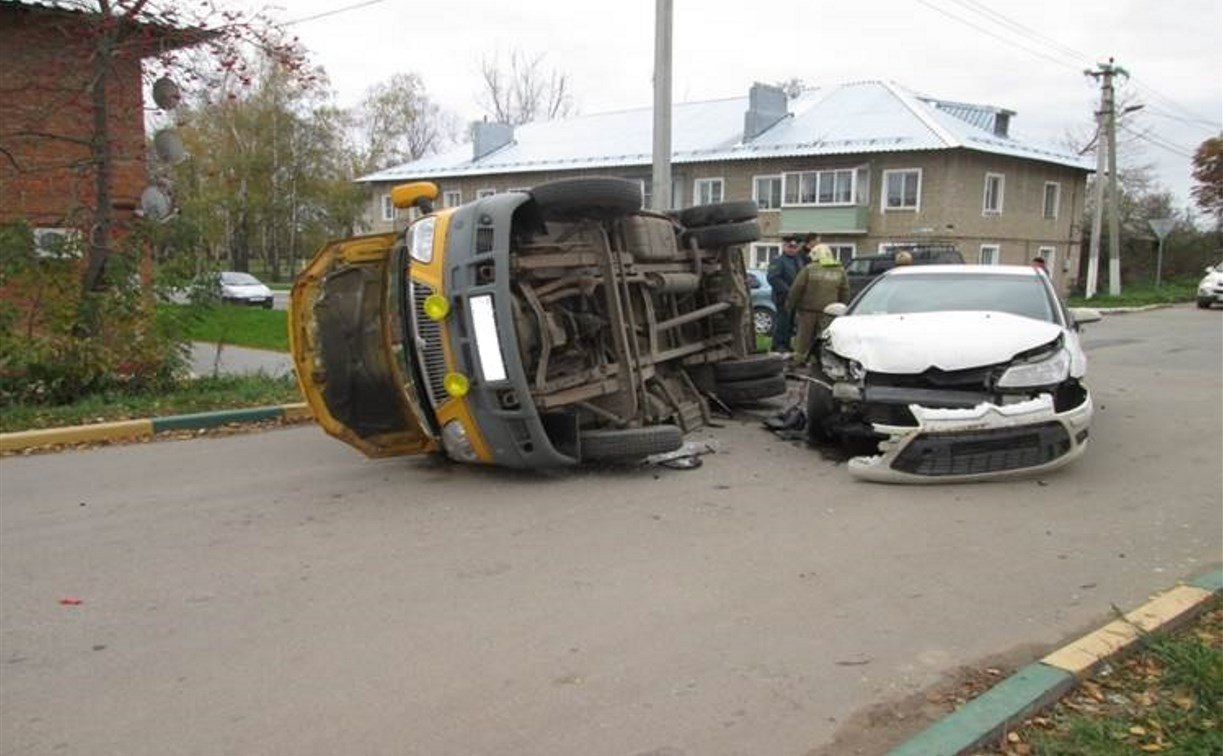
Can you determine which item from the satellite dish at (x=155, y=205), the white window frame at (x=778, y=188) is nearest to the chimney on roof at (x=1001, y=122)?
the white window frame at (x=778, y=188)

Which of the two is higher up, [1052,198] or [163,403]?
[1052,198]

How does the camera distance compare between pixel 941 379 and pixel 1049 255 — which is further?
pixel 1049 255

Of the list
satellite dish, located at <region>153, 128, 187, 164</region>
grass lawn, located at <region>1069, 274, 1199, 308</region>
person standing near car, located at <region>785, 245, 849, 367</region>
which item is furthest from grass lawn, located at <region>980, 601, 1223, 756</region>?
grass lawn, located at <region>1069, 274, 1199, 308</region>

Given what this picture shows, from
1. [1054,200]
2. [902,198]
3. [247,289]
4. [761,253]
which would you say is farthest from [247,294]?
[1054,200]

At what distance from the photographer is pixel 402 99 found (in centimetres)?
6291

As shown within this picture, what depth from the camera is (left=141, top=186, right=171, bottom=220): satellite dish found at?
35.1 feet

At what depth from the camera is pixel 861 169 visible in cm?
3403

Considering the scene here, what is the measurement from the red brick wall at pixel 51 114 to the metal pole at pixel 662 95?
20.7ft

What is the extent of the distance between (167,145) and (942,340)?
10705mm

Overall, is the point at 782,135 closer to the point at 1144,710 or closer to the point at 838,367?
the point at 838,367

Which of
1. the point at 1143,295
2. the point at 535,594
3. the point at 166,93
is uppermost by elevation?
the point at 166,93

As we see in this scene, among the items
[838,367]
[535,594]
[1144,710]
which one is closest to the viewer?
[1144,710]

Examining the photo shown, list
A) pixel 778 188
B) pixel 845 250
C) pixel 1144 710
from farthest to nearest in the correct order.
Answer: pixel 778 188 < pixel 845 250 < pixel 1144 710

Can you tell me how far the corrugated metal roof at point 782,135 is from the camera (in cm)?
3353
